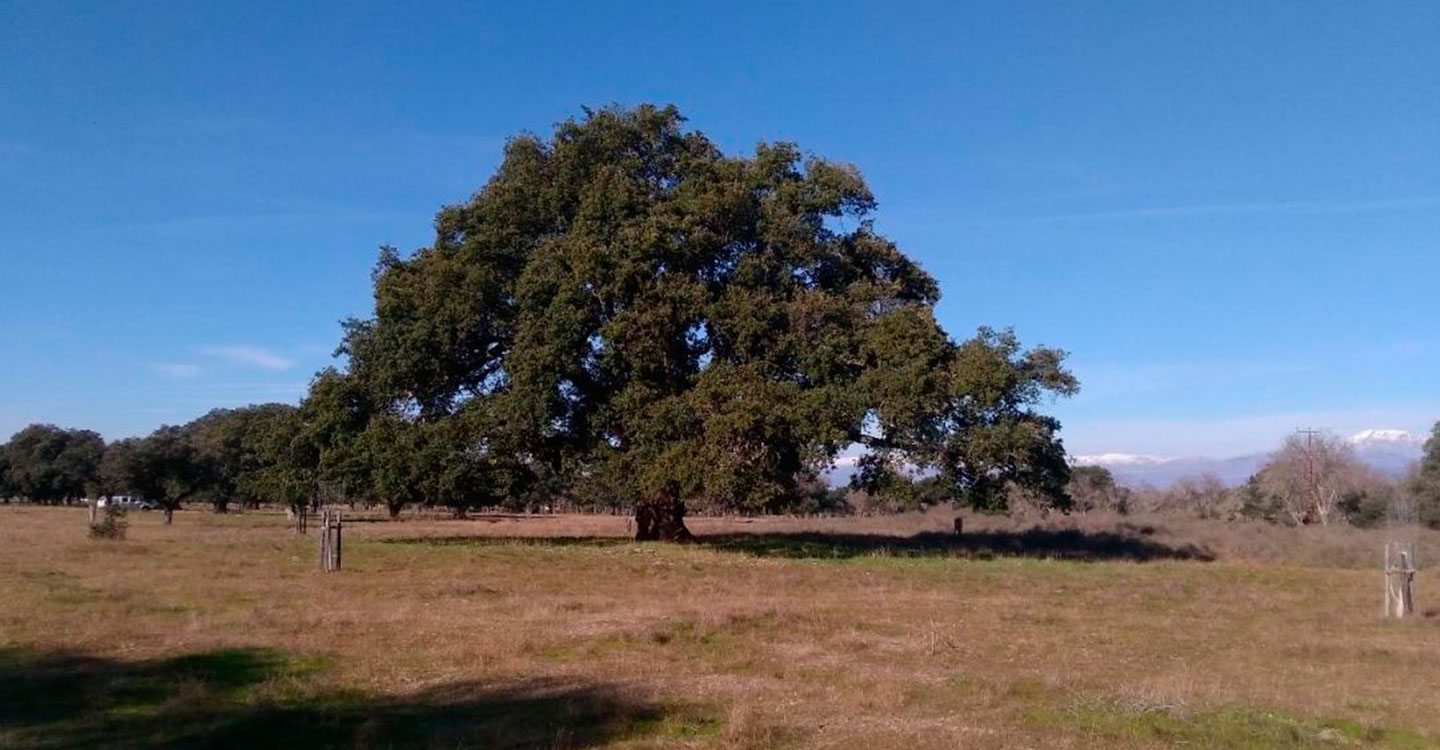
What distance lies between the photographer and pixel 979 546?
141ft

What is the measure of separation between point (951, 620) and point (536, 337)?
21047mm

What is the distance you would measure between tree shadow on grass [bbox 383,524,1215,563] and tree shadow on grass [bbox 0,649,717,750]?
77.1ft

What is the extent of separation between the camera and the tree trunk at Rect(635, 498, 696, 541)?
41562 millimetres

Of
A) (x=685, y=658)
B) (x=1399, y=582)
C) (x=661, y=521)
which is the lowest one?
(x=685, y=658)

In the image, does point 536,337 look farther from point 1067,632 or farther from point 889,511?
point 889,511

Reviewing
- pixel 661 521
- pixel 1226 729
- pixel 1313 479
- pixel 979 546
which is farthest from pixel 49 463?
pixel 1226 729

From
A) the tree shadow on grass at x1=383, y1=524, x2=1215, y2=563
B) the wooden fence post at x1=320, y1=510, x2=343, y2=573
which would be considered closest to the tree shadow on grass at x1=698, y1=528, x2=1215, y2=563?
the tree shadow on grass at x1=383, y1=524, x2=1215, y2=563

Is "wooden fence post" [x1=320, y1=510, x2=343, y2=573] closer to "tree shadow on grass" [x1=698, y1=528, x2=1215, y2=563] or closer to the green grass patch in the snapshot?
"tree shadow on grass" [x1=698, y1=528, x2=1215, y2=563]

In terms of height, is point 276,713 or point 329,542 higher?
point 329,542

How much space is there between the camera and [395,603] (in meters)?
19.3

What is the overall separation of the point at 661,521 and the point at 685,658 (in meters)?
28.0

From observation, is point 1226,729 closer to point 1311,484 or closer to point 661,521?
point 661,521

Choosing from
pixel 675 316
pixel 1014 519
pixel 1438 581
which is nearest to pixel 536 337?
pixel 675 316

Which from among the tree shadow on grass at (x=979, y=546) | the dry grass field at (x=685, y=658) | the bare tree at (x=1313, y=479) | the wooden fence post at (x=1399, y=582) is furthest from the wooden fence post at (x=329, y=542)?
the bare tree at (x=1313, y=479)
